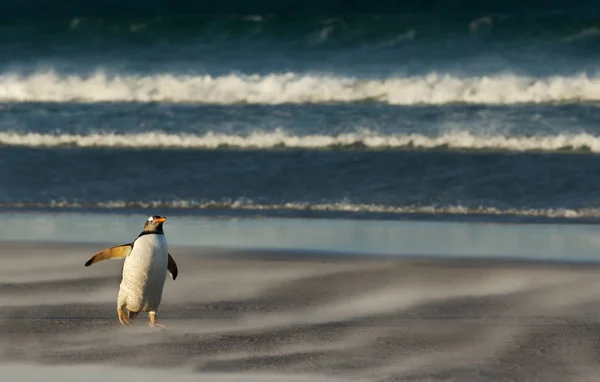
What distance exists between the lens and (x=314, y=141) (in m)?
11.8

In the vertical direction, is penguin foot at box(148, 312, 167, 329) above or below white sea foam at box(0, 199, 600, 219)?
below

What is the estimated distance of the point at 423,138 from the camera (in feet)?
38.3

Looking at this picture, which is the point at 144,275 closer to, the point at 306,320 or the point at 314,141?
the point at 306,320

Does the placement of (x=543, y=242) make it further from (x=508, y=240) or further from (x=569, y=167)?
(x=569, y=167)

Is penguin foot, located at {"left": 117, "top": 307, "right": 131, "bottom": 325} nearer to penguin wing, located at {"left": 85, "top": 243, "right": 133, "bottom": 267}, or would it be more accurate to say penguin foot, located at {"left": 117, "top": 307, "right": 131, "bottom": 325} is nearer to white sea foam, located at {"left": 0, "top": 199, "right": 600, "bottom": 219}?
penguin wing, located at {"left": 85, "top": 243, "right": 133, "bottom": 267}

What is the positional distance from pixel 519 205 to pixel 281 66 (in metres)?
8.74

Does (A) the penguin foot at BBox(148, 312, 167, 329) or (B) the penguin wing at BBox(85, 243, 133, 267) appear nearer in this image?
(A) the penguin foot at BBox(148, 312, 167, 329)

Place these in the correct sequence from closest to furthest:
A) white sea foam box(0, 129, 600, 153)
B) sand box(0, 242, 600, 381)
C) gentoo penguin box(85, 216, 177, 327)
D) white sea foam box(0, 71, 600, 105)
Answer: sand box(0, 242, 600, 381) < gentoo penguin box(85, 216, 177, 327) < white sea foam box(0, 129, 600, 153) < white sea foam box(0, 71, 600, 105)

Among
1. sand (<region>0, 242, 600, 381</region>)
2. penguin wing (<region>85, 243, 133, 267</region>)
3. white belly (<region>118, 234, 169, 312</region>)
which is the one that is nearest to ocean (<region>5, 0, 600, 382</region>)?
sand (<region>0, 242, 600, 381</region>)

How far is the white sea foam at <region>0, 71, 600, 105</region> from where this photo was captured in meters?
14.7

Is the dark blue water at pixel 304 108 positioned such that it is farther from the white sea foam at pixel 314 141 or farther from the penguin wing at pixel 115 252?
the penguin wing at pixel 115 252

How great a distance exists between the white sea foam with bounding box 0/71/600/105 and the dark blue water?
38 millimetres

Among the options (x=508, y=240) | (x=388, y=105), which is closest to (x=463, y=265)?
(x=508, y=240)

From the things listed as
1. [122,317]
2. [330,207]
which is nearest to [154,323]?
[122,317]
